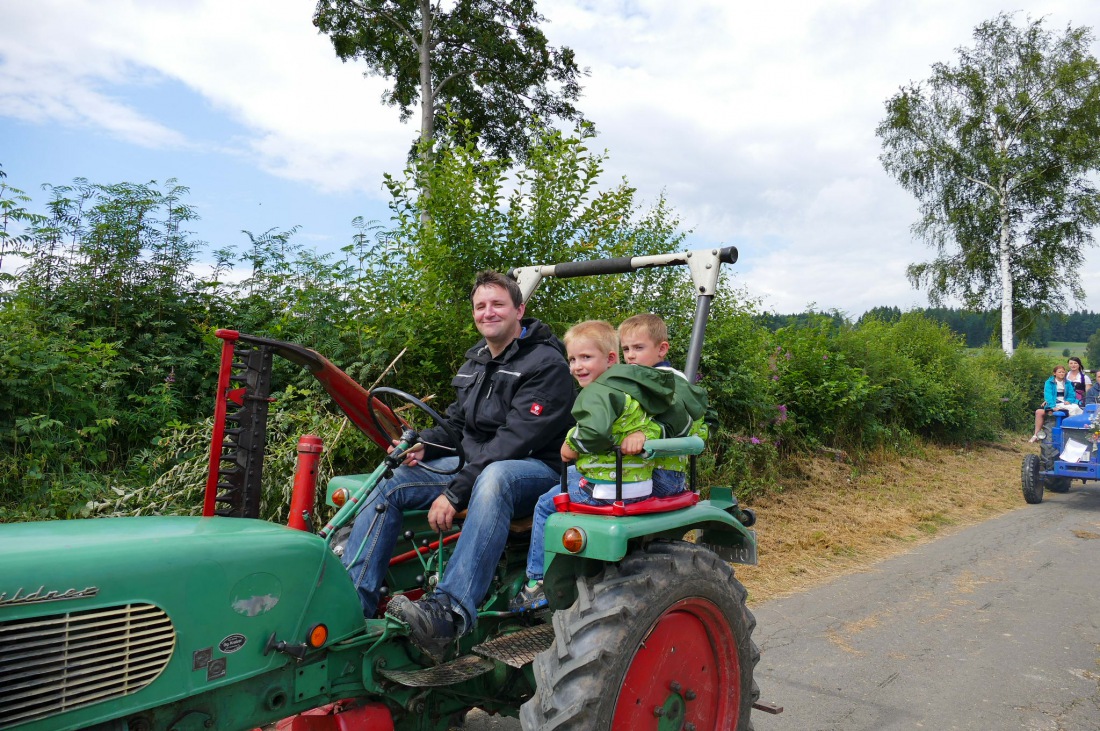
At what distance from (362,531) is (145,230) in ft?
13.9

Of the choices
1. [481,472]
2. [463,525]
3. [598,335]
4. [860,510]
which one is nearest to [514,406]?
[481,472]

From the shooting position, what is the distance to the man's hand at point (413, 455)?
8.23ft

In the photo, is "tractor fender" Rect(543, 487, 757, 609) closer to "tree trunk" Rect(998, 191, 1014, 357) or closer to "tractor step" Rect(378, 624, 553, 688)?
"tractor step" Rect(378, 624, 553, 688)

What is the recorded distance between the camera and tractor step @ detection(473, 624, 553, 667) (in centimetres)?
241

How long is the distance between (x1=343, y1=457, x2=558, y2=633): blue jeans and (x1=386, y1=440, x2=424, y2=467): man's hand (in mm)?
57

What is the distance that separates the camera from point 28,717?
5.25 feet

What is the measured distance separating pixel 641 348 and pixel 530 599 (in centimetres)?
102

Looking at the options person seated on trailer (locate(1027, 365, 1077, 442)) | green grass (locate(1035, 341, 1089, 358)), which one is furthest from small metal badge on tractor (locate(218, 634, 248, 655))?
green grass (locate(1035, 341, 1089, 358))

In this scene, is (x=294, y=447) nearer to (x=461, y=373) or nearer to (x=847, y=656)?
(x=461, y=373)

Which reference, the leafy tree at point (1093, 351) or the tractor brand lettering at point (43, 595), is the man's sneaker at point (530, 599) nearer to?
the tractor brand lettering at point (43, 595)

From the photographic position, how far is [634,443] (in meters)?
2.39

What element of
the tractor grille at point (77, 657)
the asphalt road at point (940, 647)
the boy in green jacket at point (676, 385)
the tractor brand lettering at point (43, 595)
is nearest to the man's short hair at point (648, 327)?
the boy in green jacket at point (676, 385)

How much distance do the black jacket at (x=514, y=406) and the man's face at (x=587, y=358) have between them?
0.06 metres

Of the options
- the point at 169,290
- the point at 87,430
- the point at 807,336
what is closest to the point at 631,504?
the point at 87,430
